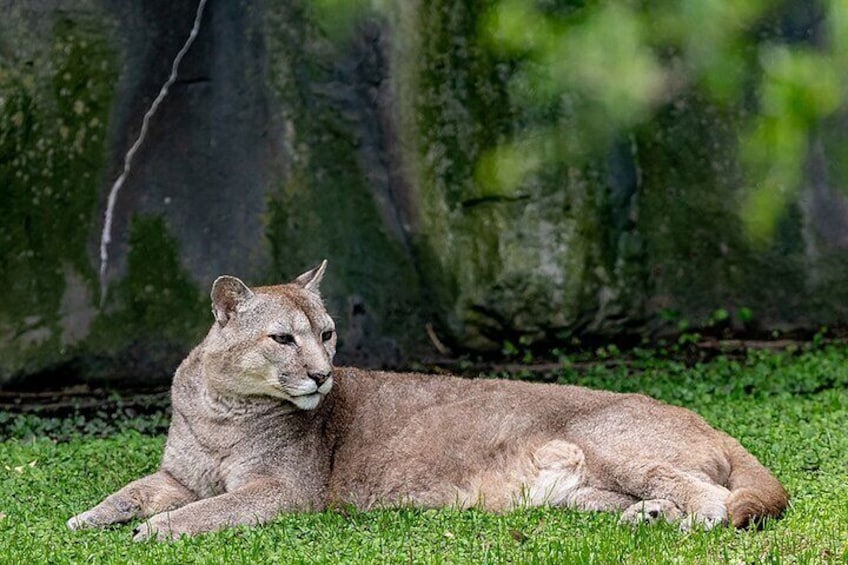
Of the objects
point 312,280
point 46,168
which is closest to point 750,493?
point 312,280

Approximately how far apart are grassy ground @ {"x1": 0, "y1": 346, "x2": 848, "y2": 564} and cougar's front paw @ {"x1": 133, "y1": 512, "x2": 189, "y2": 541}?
0.09 metres

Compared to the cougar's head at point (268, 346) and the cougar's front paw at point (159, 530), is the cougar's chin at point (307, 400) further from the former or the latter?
the cougar's front paw at point (159, 530)

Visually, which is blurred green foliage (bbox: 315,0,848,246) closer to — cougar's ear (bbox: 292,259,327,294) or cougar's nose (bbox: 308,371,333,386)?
cougar's ear (bbox: 292,259,327,294)

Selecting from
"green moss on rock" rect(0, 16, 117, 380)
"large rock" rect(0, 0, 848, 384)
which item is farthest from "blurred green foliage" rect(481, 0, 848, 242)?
"green moss on rock" rect(0, 16, 117, 380)

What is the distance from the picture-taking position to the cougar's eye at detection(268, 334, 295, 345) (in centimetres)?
803

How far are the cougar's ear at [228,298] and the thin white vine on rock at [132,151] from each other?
301cm

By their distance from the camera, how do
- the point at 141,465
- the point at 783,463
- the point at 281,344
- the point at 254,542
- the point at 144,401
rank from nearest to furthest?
the point at 254,542, the point at 281,344, the point at 783,463, the point at 141,465, the point at 144,401

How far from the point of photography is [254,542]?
718cm

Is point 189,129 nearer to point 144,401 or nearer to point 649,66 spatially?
point 144,401

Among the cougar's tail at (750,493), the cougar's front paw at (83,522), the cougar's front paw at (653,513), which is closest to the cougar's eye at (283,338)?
the cougar's front paw at (83,522)

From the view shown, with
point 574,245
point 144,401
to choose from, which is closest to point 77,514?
point 144,401

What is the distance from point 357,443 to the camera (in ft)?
27.1

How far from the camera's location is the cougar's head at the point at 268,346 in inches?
314

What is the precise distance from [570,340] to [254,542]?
183 inches
